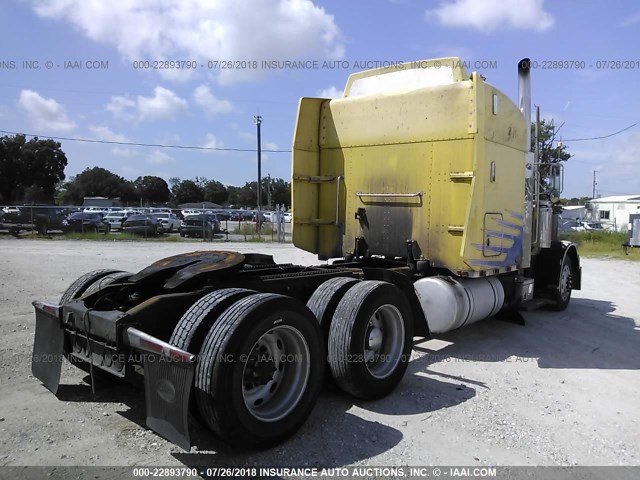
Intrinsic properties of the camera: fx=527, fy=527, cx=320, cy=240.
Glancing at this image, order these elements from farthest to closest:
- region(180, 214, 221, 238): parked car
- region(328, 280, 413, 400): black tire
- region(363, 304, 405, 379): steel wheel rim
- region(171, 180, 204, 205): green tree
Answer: region(171, 180, 204, 205): green tree, region(180, 214, 221, 238): parked car, region(363, 304, 405, 379): steel wheel rim, region(328, 280, 413, 400): black tire

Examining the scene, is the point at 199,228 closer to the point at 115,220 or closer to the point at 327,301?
the point at 115,220

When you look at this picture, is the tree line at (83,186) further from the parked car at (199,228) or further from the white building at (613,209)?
the white building at (613,209)

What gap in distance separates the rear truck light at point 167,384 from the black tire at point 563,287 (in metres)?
7.56

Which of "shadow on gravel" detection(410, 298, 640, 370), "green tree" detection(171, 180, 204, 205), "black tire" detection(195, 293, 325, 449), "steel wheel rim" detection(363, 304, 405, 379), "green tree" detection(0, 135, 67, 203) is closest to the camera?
"black tire" detection(195, 293, 325, 449)

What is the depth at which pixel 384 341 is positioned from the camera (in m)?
5.18

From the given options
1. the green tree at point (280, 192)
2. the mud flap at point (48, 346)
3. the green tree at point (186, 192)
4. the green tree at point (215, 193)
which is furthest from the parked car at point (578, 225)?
the green tree at point (215, 193)

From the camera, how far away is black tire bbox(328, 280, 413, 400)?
4520 mm

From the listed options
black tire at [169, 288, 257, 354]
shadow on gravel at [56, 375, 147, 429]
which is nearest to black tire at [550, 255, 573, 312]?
black tire at [169, 288, 257, 354]

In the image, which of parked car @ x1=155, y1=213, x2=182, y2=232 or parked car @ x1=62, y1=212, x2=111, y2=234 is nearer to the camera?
parked car @ x1=62, y1=212, x2=111, y2=234

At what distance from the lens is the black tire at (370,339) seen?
4520mm

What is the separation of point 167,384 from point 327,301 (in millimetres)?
1800

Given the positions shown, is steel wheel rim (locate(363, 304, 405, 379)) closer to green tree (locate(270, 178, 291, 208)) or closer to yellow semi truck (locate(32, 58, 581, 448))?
yellow semi truck (locate(32, 58, 581, 448))

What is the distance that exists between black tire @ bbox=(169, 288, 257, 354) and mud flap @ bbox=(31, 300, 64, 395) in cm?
132

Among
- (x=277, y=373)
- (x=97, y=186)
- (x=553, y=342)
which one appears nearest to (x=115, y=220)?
(x=553, y=342)
